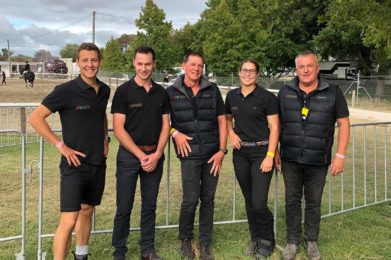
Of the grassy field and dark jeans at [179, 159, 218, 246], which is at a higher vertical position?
dark jeans at [179, 159, 218, 246]

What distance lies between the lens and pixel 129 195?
407cm

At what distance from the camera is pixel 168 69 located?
41812mm

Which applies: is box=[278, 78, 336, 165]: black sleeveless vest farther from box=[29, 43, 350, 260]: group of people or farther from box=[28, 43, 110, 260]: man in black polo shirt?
box=[28, 43, 110, 260]: man in black polo shirt

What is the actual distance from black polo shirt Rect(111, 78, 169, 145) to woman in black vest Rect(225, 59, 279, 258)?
31.0 inches

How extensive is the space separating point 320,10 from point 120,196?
1207 inches

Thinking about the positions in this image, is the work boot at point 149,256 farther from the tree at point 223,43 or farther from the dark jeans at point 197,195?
the tree at point 223,43

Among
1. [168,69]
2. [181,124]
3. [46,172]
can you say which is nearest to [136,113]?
[181,124]

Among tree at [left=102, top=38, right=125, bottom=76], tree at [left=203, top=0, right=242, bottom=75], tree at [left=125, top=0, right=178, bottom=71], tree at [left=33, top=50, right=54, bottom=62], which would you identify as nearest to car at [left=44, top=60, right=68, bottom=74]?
tree at [left=102, top=38, right=125, bottom=76]

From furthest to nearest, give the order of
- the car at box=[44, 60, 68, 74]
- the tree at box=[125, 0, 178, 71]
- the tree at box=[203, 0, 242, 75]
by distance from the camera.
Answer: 1. the car at box=[44, 60, 68, 74]
2. the tree at box=[125, 0, 178, 71]
3. the tree at box=[203, 0, 242, 75]

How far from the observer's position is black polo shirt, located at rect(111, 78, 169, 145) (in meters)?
3.96

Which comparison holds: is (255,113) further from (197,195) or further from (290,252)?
(290,252)

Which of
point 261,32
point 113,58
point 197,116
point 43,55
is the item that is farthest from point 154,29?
point 43,55

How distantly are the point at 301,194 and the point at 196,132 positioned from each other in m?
1.27

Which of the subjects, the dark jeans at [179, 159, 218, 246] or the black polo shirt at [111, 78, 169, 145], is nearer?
the black polo shirt at [111, 78, 169, 145]
